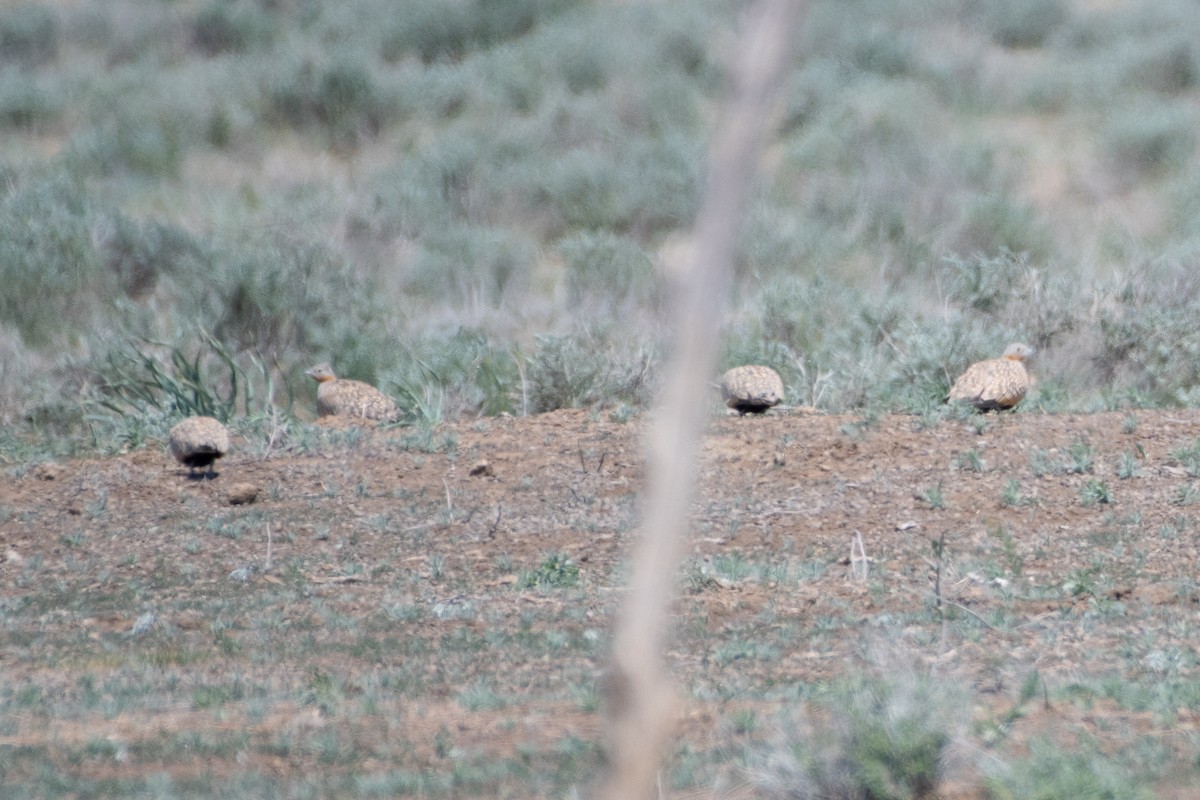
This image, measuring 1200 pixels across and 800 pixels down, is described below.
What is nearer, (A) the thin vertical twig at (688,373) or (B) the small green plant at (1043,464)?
Result: (A) the thin vertical twig at (688,373)

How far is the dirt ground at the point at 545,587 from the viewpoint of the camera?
3912 millimetres

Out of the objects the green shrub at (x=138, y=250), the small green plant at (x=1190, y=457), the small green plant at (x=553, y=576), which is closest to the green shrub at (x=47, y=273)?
the green shrub at (x=138, y=250)

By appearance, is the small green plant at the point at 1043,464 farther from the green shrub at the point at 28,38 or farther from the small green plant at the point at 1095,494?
the green shrub at the point at 28,38

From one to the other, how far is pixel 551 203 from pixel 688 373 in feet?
49.2

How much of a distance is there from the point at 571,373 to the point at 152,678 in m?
5.01

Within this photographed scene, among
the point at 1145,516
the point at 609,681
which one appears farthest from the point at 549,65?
the point at 609,681

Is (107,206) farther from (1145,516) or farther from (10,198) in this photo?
(1145,516)

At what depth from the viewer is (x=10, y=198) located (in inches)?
548

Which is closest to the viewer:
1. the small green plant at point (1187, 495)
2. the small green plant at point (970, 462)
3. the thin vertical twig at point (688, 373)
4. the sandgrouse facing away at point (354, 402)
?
the thin vertical twig at point (688, 373)

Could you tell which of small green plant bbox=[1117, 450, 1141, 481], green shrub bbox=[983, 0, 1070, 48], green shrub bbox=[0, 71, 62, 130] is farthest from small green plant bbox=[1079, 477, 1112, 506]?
green shrub bbox=[983, 0, 1070, 48]

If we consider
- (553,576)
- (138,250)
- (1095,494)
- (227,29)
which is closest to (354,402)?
(553,576)

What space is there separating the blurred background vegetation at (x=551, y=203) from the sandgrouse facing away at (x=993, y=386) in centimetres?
41

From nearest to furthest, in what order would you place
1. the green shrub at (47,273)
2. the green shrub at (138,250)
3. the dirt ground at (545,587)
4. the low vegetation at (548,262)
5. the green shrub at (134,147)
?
the dirt ground at (545,587), the low vegetation at (548,262), the green shrub at (47,273), the green shrub at (138,250), the green shrub at (134,147)

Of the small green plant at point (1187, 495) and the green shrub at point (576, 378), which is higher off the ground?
the green shrub at point (576, 378)
